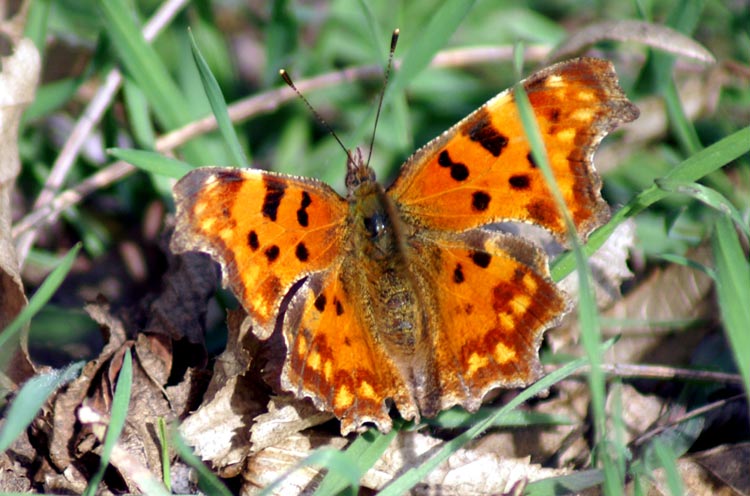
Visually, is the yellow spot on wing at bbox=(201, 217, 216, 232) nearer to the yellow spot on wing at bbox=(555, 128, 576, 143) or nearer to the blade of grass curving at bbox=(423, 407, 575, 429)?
the blade of grass curving at bbox=(423, 407, 575, 429)

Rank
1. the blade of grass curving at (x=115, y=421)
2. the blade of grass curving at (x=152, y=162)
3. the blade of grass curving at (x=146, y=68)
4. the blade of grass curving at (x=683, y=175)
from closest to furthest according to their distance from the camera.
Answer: the blade of grass curving at (x=115, y=421) < the blade of grass curving at (x=683, y=175) < the blade of grass curving at (x=152, y=162) < the blade of grass curving at (x=146, y=68)

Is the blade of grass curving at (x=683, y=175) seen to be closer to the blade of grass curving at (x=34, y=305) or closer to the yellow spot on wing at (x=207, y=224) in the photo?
the yellow spot on wing at (x=207, y=224)

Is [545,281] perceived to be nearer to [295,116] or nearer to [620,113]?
[620,113]

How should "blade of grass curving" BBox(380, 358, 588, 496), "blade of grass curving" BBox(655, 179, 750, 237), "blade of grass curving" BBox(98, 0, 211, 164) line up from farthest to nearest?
1. "blade of grass curving" BBox(98, 0, 211, 164)
2. "blade of grass curving" BBox(655, 179, 750, 237)
3. "blade of grass curving" BBox(380, 358, 588, 496)

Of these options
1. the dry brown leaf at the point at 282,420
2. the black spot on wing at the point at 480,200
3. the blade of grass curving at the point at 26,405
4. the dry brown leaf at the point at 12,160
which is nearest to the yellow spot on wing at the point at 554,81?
the black spot on wing at the point at 480,200

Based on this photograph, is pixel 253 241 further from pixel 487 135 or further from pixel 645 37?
pixel 645 37

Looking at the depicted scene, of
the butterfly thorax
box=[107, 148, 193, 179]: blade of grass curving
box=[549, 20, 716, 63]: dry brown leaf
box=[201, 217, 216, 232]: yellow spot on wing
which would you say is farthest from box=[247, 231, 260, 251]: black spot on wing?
box=[549, 20, 716, 63]: dry brown leaf
